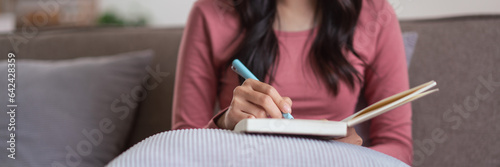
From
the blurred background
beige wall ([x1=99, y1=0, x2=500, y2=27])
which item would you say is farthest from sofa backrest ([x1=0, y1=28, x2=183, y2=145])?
the blurred background

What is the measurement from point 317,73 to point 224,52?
0.70 ft

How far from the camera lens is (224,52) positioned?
1056mm

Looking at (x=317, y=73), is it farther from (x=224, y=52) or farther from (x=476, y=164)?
(x=476, y=164)

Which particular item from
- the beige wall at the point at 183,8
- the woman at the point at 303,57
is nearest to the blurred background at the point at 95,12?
the beige wall at the point at 183,8

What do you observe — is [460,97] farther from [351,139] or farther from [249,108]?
A: [249,108]

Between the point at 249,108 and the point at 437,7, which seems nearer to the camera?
the point at 249,108

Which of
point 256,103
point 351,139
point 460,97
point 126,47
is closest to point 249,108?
point 256,103

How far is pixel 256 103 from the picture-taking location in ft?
2.22

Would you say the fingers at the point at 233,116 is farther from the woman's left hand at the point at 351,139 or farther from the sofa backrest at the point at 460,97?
the sofa backrest at the point at 460,97

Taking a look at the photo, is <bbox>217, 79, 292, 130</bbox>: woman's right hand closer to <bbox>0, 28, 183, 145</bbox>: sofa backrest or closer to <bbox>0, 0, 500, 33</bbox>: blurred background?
<bbox>0, 28, 183, 145</bbox>: sofa backrest

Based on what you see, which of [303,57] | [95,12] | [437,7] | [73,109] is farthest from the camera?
[95,12]

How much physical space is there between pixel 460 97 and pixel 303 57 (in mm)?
361

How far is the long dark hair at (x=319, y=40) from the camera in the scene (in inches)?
39.6

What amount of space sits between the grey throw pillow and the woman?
8.1 inches
